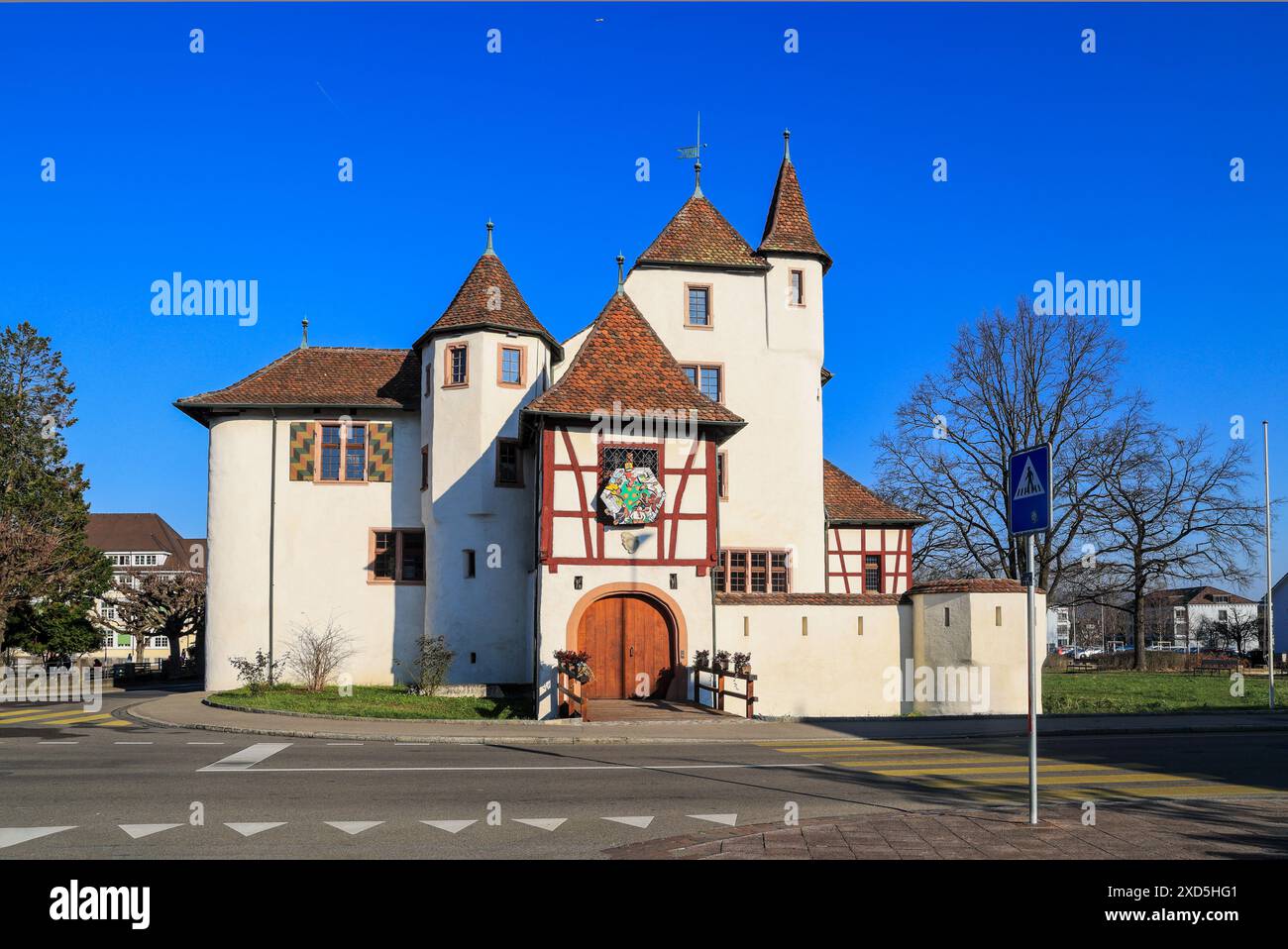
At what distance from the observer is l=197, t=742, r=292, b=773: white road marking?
1452 centimetres

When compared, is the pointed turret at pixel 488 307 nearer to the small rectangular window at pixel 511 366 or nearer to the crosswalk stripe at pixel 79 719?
the small rectangular window at pixel 511 366

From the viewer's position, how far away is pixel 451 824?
10.2 m

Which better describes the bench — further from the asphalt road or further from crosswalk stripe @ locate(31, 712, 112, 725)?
crosswalk stripe @ locate(31, 712, 112, 725)

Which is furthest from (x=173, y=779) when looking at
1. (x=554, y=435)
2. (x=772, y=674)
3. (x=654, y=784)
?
(x=772, y=674)

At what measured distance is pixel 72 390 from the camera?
44656 mm

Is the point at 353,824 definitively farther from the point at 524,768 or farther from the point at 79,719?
the point at 79,719

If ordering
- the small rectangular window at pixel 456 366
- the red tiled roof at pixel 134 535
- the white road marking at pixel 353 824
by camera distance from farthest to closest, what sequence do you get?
1. the red tiled roof at pixel 134 535
2. the small rectangular window at pixel 456 366
3. the white road marking at pixel 353 824

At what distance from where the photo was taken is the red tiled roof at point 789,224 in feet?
109

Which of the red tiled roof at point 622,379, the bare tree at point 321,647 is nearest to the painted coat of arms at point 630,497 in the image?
the red tiled roof at point 622,379

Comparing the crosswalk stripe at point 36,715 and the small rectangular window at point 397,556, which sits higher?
the small rectangular window at point 397,556

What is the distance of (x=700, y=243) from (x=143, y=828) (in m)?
25.8

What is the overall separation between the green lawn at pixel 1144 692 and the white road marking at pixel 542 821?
1838 centimetres
